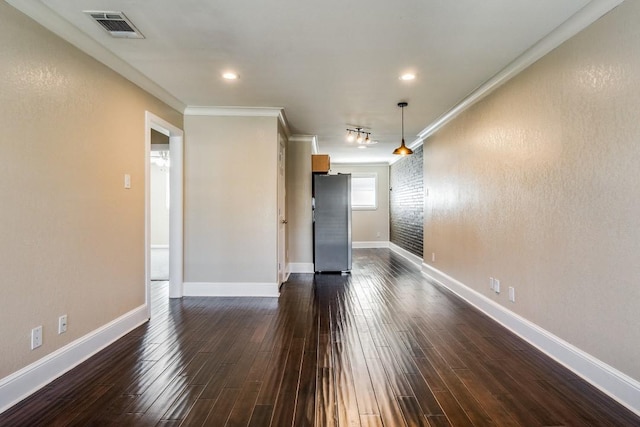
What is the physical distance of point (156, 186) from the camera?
28.6 feet

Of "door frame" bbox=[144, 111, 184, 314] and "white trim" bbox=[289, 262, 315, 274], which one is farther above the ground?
"door frame" bbox=[144, 111, 184, 314]

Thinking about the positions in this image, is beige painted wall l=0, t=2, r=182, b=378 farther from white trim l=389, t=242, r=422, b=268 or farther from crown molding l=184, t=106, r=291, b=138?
white trim l=389, t=242, r=422, b=268

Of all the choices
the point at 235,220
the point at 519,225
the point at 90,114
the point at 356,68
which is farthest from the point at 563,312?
the point at 90,114

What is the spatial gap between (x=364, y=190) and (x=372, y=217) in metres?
0.83

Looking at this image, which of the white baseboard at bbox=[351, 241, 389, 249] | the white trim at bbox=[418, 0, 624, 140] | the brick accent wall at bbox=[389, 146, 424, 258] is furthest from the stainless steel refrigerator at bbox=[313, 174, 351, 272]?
Result: the white baseboard at bbox=[351, 241, 389, 249]

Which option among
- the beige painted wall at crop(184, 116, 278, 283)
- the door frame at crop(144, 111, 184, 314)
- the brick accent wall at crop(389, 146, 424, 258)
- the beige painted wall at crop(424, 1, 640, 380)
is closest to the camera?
the beige painted wall at crop(424, 1, 640, 380)

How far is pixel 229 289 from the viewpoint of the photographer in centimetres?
425

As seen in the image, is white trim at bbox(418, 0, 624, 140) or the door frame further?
the door frame

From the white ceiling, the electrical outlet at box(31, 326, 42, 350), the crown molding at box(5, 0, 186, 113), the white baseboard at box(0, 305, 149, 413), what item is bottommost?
the white baseboard at box(0, 305, 149, 413)

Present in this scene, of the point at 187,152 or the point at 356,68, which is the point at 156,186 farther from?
the point at 356,68

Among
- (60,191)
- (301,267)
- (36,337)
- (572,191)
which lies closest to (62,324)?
(36,337)

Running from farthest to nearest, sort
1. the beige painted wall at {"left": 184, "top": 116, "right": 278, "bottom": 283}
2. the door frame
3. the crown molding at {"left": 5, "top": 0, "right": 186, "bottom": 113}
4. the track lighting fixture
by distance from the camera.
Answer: the track lighting fixture
the beige painted wall at {"left": 184, "top": 116, "right": 278, "bottom": 283}
the door frame
the crown molding at {"left": 5, "top": 0, "right": 186, "bottom": 113}

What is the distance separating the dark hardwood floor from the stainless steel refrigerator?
2260mm

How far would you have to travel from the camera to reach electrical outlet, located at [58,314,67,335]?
7.43 feet
